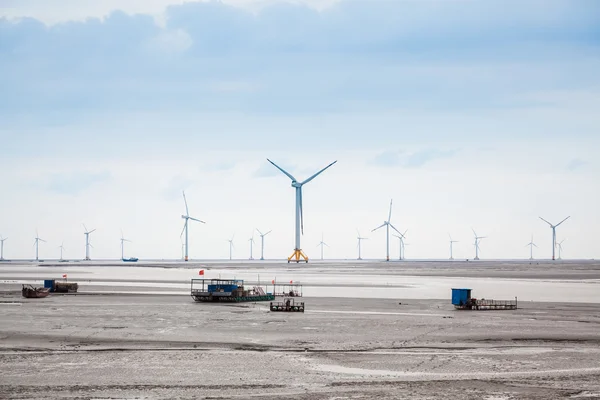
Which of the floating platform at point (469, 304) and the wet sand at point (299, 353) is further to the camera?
the floating platform at point (469, 304)

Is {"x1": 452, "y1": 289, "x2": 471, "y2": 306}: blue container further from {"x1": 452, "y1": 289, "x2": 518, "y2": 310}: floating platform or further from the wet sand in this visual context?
the wet sand

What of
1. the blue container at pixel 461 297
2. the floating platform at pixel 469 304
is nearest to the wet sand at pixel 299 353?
the floating platform at pixel 469 304

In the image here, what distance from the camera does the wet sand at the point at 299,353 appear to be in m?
38.4

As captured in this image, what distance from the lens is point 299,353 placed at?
5088 cm

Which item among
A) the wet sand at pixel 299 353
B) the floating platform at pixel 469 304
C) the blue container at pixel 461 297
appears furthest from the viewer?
the blue container at pixel 461 297

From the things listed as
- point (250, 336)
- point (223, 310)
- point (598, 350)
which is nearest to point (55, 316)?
point (223, 310)

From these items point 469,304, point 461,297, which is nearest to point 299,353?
point 469,304

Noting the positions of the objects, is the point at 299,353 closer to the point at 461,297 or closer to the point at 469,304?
the point at 469,304

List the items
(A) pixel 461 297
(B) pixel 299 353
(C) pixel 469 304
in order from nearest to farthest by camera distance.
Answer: (B) pixel 299 353 < (C) pixel 469 304 < (A) pixel 461 297

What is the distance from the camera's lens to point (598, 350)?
171ft

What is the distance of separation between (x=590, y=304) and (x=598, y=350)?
45.7 m

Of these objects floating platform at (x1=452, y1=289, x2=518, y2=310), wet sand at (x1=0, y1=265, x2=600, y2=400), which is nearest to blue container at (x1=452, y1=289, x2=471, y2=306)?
floating platform at (x1=452, y1=289, x2=518, y2=310)

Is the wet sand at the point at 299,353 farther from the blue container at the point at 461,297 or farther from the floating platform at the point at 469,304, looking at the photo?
the blue container at the point at 461,297

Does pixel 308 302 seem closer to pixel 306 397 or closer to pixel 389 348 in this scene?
→ pixel 389 348
